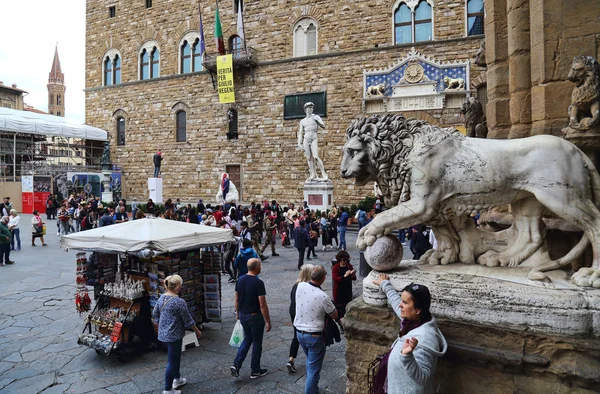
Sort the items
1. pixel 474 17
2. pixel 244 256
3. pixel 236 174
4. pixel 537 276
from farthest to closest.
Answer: pixel 236 174, pixel 474 17, pixel 244 256, pixel 537 276

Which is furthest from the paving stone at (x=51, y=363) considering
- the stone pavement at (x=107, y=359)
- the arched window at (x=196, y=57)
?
the arched window at (x=196, y=57)

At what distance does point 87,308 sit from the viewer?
17.9ft

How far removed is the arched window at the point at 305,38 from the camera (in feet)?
63.7

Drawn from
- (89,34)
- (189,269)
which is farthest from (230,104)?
(189,269)

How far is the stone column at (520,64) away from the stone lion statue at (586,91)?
815 millimetres

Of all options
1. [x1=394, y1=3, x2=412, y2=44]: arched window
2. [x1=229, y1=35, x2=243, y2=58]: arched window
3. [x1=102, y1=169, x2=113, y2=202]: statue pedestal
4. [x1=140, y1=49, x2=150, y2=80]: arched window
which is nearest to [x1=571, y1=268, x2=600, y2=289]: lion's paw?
[x1=394, y1=3, x2=412, y2=44]: arched window

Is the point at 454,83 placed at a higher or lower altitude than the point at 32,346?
higher

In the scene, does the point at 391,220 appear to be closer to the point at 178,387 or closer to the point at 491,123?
the point at 491,123

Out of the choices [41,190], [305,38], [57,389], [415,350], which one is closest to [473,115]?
[415,350]

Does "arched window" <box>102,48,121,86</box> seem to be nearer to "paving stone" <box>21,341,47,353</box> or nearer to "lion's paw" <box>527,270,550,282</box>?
"paving stone" <box>21,341,47,353</box>

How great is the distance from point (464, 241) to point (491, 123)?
180 cm

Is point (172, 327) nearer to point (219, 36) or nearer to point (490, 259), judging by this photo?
point (490, 259)

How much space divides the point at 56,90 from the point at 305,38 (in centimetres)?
7298

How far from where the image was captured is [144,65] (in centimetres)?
2389
